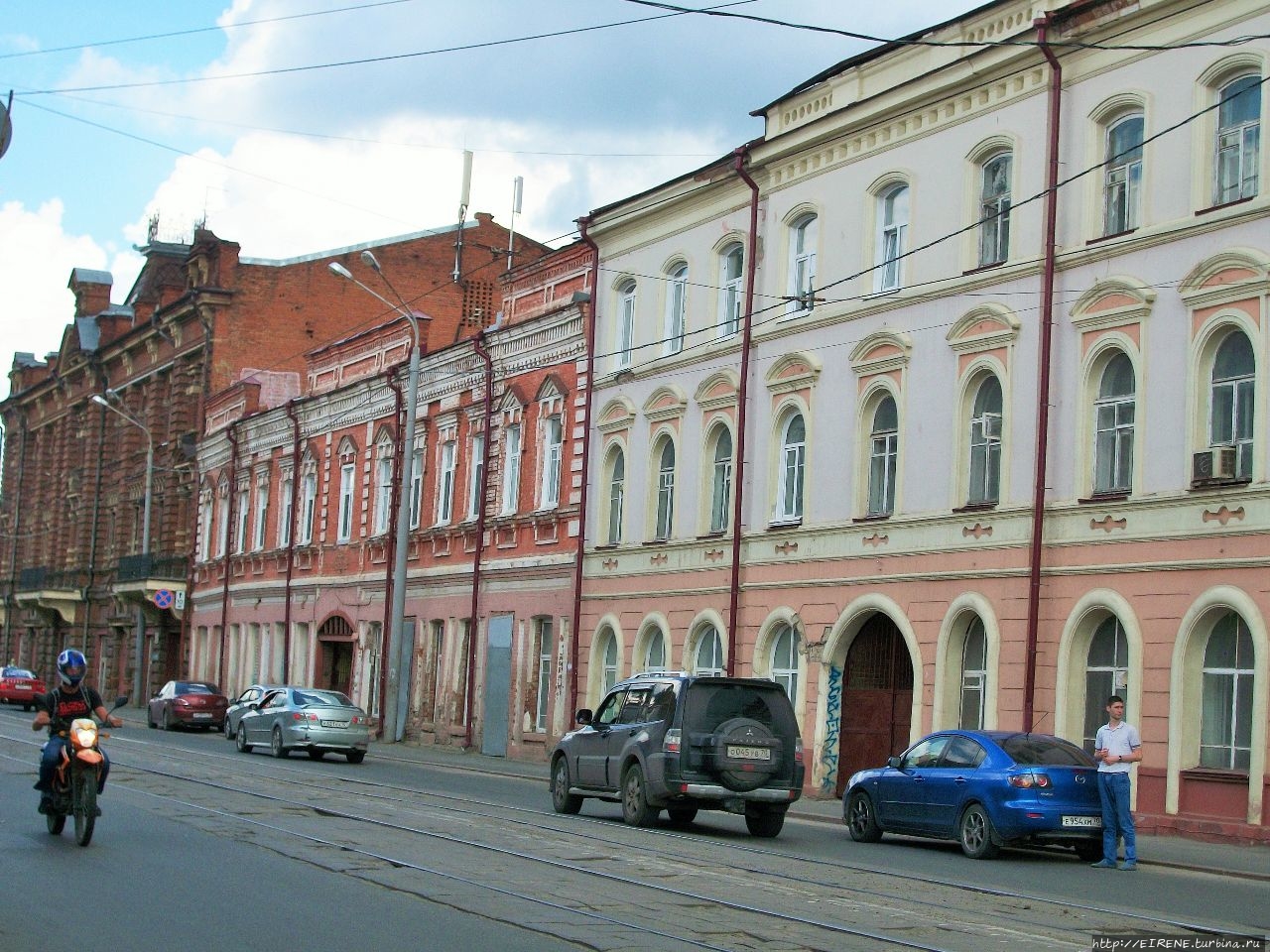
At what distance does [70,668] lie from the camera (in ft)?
52.8

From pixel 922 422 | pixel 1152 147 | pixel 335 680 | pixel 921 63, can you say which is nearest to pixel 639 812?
pixel 922 422

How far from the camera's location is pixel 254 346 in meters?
62.4

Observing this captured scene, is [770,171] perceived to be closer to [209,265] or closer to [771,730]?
[771,730]

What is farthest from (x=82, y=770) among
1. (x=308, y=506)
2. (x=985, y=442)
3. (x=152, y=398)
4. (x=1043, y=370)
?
(x=152, y=398)

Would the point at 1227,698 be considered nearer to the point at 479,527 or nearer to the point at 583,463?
the point at 583,463

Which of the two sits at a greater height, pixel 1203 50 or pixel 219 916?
pixel 1203 50

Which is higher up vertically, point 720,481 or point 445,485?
point 445,485

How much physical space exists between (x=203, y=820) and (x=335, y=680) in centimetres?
3329

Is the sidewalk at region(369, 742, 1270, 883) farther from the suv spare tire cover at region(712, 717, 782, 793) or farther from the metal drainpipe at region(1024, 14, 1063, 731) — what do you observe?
the metal drainpipe at region(1024, 14, 1063, 731)

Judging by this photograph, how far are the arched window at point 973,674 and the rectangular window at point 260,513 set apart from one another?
111 ft

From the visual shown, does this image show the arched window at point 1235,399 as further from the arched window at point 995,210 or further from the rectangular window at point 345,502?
the rectangular window at point 345,502

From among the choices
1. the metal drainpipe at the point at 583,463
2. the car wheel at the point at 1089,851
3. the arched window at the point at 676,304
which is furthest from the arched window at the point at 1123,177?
the metal drainpipe at the point at 583,463

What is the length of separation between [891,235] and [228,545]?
116ft

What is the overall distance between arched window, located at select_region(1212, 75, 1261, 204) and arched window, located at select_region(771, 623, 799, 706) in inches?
431
